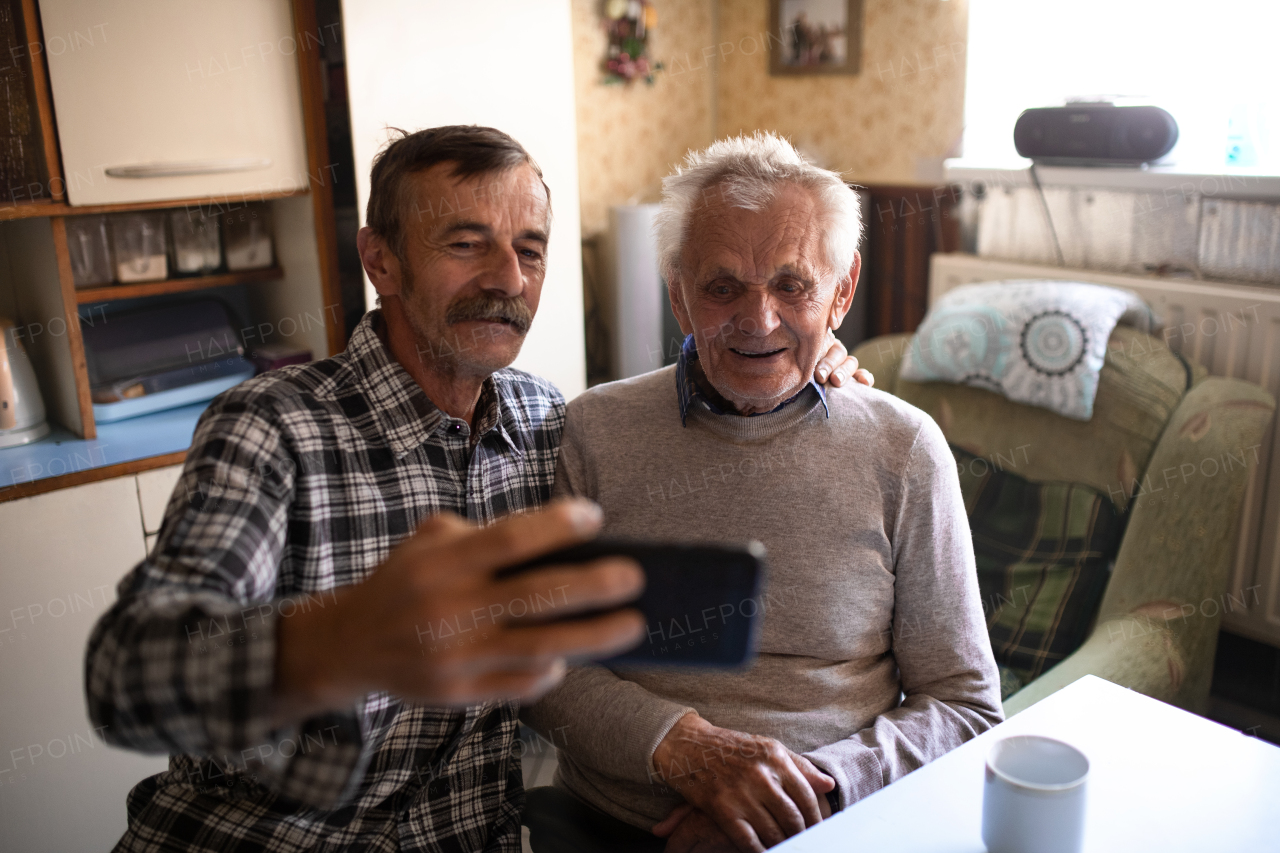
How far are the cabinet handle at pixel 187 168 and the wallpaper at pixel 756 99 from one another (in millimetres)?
1323

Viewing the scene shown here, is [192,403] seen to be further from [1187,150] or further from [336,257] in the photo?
[1187,150]

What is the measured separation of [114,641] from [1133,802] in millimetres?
926

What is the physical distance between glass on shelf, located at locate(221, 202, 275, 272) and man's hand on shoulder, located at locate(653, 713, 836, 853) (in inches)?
70.5

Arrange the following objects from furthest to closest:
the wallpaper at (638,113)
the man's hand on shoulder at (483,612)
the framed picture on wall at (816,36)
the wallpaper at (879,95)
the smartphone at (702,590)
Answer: the wallpaper at (638,113), the framed picture on wall at (816,36), the wallpaper at (879,95), the smartphone at (702,590), the man's hand on shoulder at (483,612)

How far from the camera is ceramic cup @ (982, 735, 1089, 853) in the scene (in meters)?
0.82

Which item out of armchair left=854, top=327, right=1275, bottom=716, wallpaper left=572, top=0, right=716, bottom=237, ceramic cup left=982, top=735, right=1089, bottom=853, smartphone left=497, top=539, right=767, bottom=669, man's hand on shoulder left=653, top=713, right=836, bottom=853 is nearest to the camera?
smartphone left=497, top=539, right=767, bottom=669

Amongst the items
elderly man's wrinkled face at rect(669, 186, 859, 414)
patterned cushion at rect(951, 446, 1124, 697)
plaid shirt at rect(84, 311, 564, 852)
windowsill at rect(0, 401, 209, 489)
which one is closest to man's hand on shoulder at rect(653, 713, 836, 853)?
plaid shirt at rect(84, 311, 564, 852)

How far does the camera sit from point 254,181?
2.19 metres

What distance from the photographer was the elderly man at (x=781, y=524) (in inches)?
47.8

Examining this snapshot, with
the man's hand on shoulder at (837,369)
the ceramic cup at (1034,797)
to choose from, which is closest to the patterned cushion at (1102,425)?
the man's hand on shoulder at (837,369)

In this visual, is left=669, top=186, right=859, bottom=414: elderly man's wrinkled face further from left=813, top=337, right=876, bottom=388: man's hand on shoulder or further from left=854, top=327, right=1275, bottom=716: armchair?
left=854, top=327, right=1275, bottom=716: armchair

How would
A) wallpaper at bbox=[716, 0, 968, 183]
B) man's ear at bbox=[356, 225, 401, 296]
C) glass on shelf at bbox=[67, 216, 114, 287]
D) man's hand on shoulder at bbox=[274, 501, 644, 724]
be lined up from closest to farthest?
man's hand on shoulder at bbox=[274, 501, 644, 724]
man's ear at bbox=[356, 225, 401, 296]
glass on shelf at bbox=[67, 216, 114, 287]
wallpaper at bbox=[716, 0, 968, 183]

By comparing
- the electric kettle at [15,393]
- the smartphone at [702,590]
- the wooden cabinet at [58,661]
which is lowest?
the wooden cabinet at [58,661]

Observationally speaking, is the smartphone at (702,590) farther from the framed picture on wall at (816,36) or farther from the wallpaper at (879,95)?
the framed picture on wall at (816,36)
